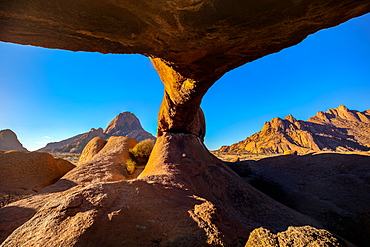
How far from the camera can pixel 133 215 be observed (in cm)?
257

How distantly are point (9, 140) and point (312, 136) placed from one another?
112521mm

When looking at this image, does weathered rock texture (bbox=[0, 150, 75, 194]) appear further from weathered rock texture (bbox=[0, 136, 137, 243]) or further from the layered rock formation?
the layered rock formation

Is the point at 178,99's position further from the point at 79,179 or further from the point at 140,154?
the point at 140,154

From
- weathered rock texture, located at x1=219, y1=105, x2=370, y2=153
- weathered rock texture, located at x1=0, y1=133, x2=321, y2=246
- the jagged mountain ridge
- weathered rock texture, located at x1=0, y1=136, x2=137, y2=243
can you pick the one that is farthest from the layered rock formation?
the jagged mountain ridge

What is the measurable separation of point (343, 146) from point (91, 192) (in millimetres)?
70093

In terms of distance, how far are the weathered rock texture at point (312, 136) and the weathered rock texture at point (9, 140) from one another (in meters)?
79.0

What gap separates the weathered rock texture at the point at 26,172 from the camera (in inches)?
292

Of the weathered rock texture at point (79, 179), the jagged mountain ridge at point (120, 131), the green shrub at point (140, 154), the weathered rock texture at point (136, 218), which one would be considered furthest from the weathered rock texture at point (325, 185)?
the jagged mountain ridge at point (120, 131)

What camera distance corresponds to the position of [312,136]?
192ft

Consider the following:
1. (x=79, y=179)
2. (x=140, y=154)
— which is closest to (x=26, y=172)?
(x=79, y=179)

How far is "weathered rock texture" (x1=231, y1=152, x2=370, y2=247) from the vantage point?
17.2 ft

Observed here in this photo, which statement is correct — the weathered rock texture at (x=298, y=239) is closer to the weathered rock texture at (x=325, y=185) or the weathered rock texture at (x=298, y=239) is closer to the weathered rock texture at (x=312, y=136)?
the weathered rock texture at (x=325, y=185)

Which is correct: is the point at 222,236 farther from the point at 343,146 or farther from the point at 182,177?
the point at 343,146

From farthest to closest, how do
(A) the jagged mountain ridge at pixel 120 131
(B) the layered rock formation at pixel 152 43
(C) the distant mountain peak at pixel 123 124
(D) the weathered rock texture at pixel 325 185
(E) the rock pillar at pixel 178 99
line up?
1. (C) the distant mountain peak at pixel 123 124
2. (A) the jagged mountain ridge at pixel 120 131
3. (D) the weathered rock texture at pixel 325 185
4. (E) the rock pillar at pixel 178 99
5. (B) the layered rock formation at pixel 152 43
